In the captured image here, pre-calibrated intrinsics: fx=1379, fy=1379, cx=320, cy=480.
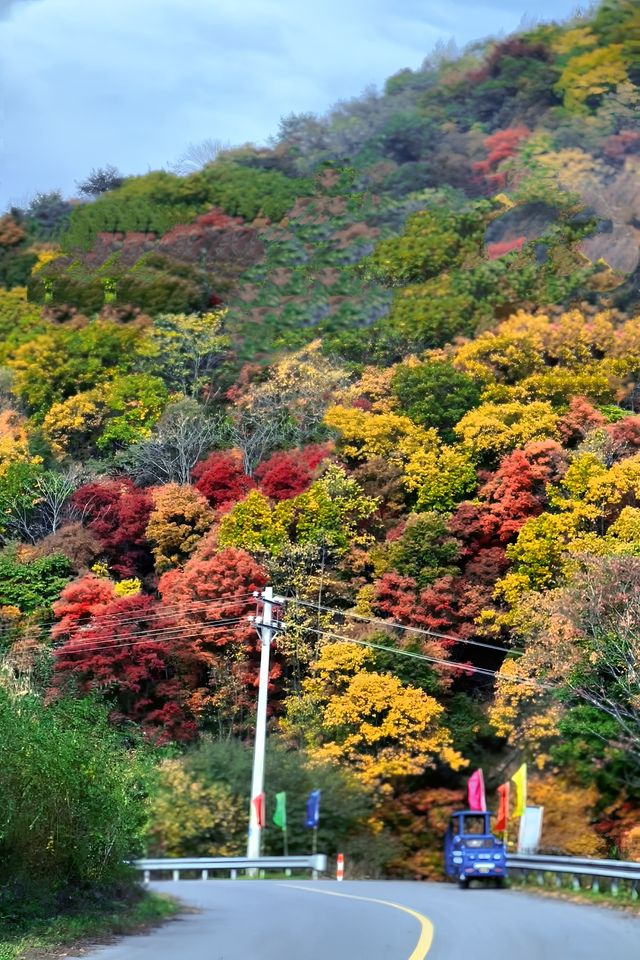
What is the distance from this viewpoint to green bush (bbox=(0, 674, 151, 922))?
46.6 ft

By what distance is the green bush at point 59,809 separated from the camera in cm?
1420

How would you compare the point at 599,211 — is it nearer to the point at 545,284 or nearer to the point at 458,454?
the point at 545,284

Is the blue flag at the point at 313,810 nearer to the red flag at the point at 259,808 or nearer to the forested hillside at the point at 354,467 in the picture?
the forested hillside at the point at 354,467

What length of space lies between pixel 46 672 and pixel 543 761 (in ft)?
42.1

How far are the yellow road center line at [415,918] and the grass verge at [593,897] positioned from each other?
291cm

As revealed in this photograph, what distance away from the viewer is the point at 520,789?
30094mm

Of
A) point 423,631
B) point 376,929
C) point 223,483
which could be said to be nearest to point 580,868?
point 376,929

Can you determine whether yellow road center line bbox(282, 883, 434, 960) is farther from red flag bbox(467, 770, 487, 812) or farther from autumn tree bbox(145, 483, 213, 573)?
autumn tree bbox(145, 483, 213, 573)

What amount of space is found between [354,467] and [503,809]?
1602 cm

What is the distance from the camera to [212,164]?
77.0 meters

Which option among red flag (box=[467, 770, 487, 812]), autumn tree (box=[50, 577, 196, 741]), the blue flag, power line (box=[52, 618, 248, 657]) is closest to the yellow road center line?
the blue flag

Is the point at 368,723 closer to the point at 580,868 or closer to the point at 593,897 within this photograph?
the point at 580,868

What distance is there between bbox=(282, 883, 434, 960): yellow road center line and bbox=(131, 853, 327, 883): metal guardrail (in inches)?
48.7

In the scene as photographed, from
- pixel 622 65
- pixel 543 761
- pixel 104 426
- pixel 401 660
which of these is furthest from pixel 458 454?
pixel 622 65
